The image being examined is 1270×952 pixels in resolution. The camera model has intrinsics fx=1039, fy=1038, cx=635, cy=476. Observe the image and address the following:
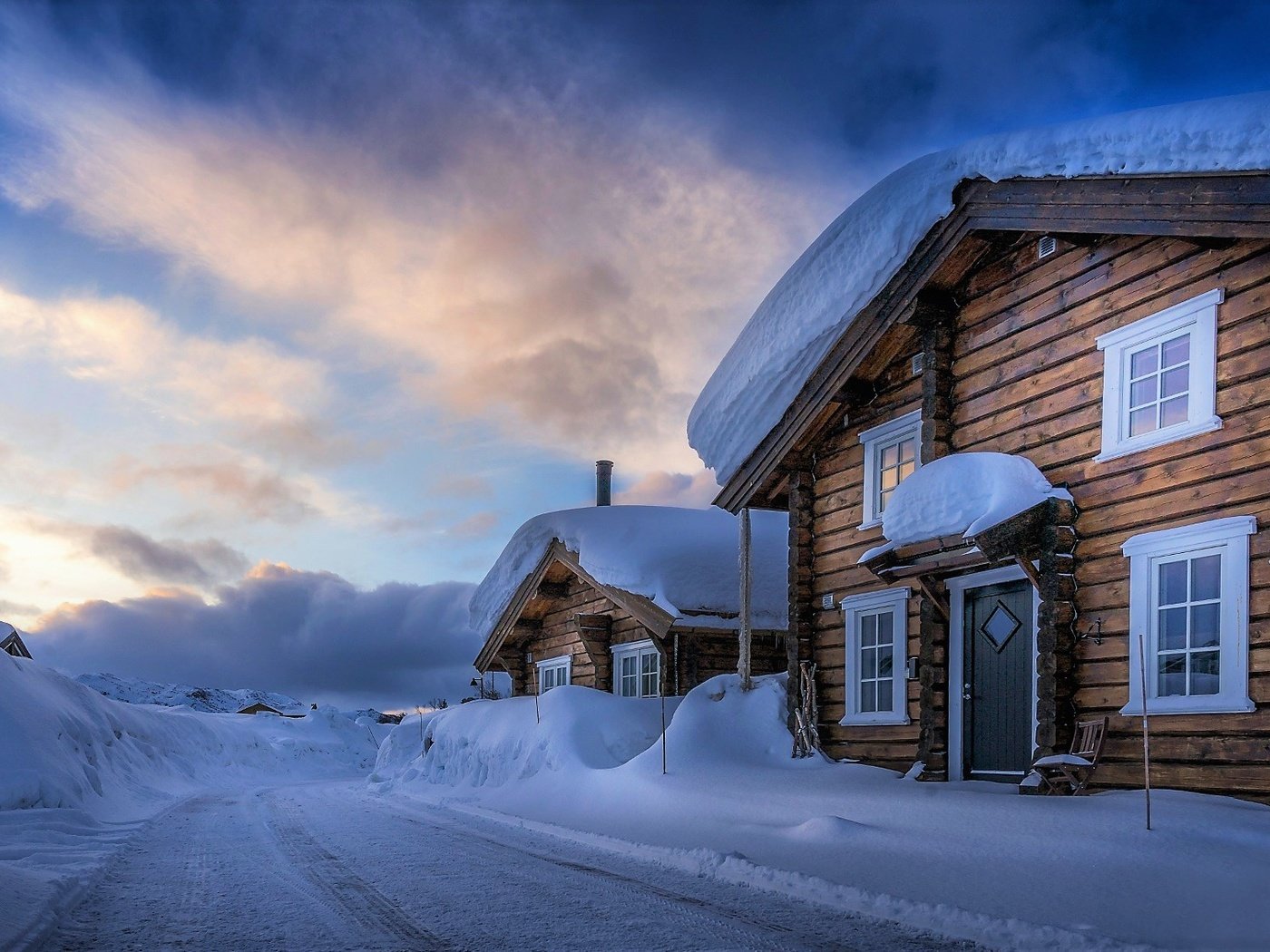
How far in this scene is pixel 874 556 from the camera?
11.7 metres

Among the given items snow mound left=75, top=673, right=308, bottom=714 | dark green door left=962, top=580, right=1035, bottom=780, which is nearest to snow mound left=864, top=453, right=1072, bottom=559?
dark green door left=962, top=580, right=1035, bottom=780

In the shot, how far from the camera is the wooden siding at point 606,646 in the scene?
18.6 metres

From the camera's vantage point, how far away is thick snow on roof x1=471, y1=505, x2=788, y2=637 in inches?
699

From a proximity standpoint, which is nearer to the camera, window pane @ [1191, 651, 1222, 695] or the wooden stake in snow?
window pane @ [1191, 651, 1222, 695]

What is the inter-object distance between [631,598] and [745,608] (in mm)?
3593

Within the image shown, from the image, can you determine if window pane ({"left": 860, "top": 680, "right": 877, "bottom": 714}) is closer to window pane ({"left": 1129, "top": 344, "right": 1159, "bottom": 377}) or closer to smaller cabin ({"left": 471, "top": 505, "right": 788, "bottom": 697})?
smaller cabin ({"left": 471, "top": 505, "right": 788, "bottom": 697})

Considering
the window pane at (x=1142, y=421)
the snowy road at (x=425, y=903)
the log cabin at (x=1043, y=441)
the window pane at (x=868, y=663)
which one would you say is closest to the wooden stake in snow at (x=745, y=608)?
the log cabin at (x=1043, y=441)

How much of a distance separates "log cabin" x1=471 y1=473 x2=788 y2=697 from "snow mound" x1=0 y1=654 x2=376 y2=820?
7987 mm

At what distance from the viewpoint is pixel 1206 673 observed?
876 centimetres

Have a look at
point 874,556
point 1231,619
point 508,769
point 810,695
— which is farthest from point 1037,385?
point 508,769

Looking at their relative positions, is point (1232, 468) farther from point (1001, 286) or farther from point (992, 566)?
point (1001, 286)

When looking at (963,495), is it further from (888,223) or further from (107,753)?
(107,753)

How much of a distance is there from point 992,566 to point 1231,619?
115 inches

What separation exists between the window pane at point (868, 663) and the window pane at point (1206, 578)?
16.0 ft
